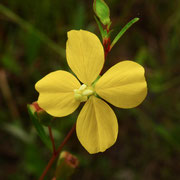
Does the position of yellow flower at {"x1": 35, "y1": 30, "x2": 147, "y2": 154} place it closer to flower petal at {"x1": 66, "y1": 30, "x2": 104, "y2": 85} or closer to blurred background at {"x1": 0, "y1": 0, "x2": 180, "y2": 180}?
flower petal at {"x1": 66, "y1": 30, "x2": 104, "y2": 85}

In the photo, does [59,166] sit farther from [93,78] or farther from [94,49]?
[94,49]

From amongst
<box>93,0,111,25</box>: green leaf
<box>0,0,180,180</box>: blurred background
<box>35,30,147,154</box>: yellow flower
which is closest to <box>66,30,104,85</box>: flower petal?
<box>35,30,147,154</box>: yellow flower

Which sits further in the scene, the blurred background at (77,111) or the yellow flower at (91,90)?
the blurred background at (77,111)

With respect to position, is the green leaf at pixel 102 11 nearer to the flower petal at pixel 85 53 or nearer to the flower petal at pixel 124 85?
the flower petal at pixel 85 53

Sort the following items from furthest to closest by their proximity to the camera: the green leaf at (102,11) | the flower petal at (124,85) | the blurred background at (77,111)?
1. the blurred background at (77,111)
2. the green leaf at (102,11)
3. the flower petal at (124,85)

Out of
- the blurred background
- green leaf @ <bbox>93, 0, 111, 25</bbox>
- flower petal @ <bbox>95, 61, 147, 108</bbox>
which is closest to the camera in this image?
flower petal @ <bbox>95, 61, 147, 108</bbox>

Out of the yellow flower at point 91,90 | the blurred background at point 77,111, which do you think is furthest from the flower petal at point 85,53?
the blurred background at point 77,111

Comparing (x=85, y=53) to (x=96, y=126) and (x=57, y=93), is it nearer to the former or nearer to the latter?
(x=57, y=93)
